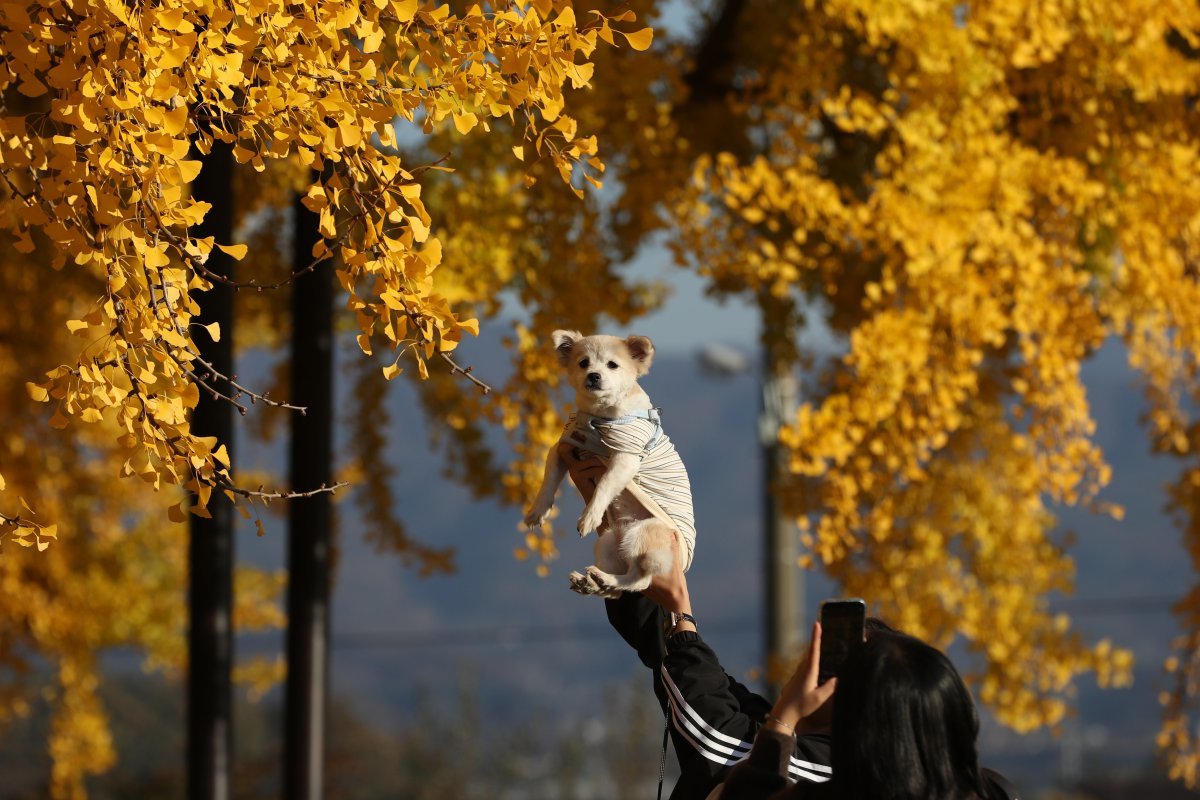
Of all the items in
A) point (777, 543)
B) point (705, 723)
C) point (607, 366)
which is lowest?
point (777, 543)

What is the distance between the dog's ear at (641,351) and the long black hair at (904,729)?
2.71 feet

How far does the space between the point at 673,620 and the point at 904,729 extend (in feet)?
2.02

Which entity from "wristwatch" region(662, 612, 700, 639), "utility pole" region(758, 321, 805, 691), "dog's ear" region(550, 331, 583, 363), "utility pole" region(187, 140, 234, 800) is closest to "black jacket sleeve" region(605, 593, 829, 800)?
"wristwatch" region(662, 612, 700, 639)

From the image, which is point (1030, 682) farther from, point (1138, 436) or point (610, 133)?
point (1138, 436)

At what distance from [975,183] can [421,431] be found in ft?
68.6

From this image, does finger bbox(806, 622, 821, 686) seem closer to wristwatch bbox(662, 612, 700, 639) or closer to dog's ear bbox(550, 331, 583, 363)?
wristwatch bbox(662, 612, 700, 639)

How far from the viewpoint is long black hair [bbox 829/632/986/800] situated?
2.20 metres

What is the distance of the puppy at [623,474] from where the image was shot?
8.77 ft

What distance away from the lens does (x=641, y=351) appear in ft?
9.48

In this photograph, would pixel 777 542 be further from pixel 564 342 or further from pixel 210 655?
pixel 564 342

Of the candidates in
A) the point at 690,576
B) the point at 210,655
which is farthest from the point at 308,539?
the point at 690,576

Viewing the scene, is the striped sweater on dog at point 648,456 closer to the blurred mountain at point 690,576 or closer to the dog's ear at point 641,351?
the dog's ear at point 641,351

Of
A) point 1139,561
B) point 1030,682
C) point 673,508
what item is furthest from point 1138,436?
point 673,508

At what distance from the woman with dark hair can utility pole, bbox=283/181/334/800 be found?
4.54 meters
